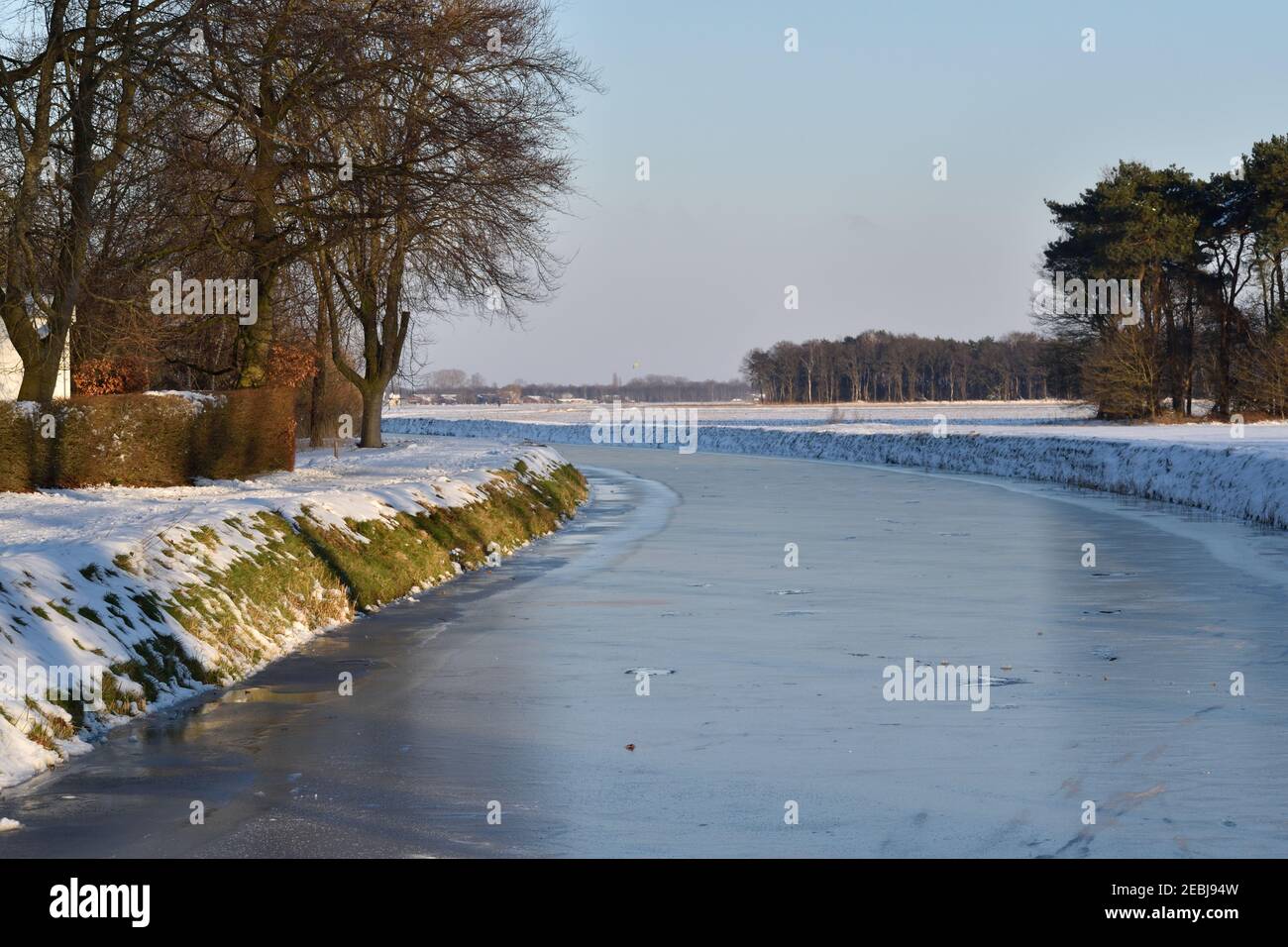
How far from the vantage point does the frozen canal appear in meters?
7.41

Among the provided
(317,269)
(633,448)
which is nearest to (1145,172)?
(633,448)

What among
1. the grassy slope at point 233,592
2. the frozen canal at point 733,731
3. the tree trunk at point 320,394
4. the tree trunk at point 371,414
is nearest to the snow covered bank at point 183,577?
the grassy slope at point 233,592

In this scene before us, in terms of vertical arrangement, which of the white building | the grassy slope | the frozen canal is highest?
the white building

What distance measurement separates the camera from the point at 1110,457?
135 feet

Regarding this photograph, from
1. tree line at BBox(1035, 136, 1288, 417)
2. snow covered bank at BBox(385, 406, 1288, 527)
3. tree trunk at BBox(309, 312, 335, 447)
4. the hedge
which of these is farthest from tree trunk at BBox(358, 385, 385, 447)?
tree line at BBox(1035, 136, 1288, 417)

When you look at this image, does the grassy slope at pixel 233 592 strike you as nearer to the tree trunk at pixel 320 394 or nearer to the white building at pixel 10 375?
the white building at pixel 10 375

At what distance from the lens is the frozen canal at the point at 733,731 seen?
7.41 m

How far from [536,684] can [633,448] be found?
59.9 meters

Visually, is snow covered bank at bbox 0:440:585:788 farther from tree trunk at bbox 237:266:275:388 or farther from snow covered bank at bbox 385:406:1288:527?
snow covered bank at bbox 385:406:1288:527

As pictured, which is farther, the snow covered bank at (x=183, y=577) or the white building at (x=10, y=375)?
the white building at (x=10, y=375)

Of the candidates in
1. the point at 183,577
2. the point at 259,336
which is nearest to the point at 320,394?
the point at 259,336

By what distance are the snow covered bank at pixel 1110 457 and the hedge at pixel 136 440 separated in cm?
1824

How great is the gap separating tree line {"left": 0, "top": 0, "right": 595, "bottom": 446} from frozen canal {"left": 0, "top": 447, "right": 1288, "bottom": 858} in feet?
34.7
